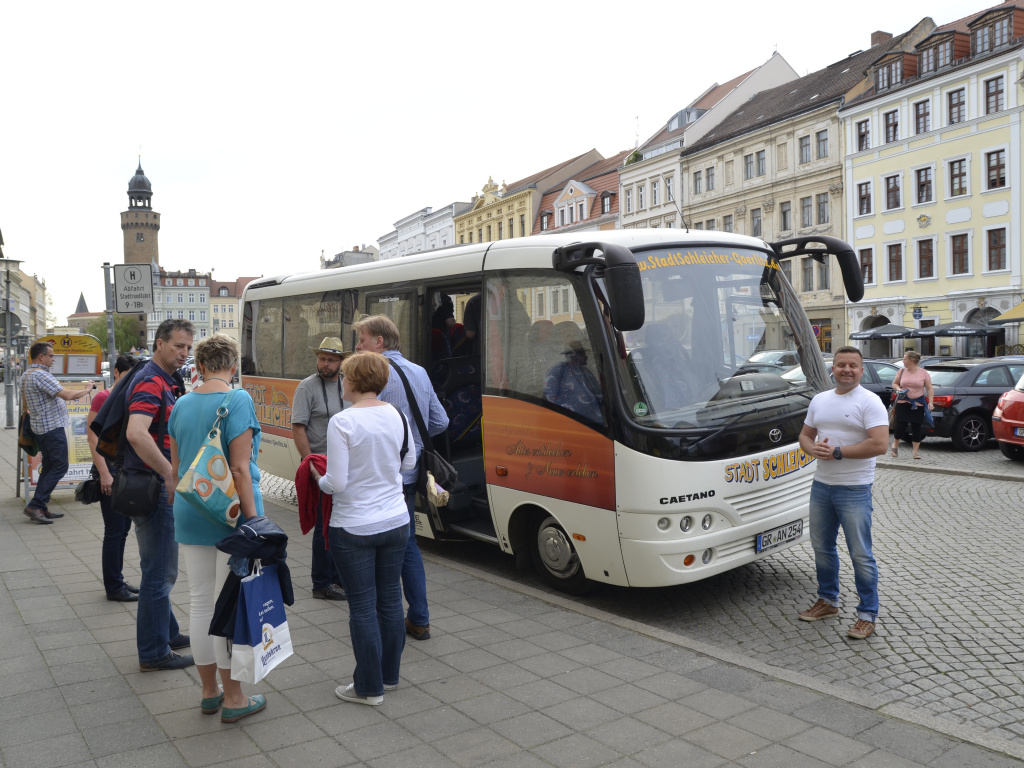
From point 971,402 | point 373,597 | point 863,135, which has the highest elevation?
point 863,135

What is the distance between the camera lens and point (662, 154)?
194 feet

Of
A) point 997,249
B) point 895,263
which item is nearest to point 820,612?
point 997,249

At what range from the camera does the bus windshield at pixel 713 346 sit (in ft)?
20.2

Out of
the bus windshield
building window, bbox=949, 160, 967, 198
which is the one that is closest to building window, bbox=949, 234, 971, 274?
building window, bbox=949, 160, 967, 198

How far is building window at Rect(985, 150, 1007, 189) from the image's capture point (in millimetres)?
39781

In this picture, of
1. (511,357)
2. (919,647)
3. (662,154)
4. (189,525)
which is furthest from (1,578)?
(662,154)

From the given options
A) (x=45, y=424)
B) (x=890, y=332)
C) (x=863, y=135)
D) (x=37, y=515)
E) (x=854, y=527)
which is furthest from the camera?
(x=863, y=135)

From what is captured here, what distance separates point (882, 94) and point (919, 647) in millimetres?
45129

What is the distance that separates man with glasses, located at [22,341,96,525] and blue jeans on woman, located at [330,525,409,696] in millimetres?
6789

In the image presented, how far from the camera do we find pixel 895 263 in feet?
149

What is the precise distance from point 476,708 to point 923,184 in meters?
45.6

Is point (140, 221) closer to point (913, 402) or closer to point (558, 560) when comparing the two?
point (913, 402)

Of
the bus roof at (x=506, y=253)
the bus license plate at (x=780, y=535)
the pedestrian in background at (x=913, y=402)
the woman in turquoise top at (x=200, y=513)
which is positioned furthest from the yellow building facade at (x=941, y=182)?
the woman in turquoise top at (x=200, y=513)

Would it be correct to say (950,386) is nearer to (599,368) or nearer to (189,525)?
(599,368)
